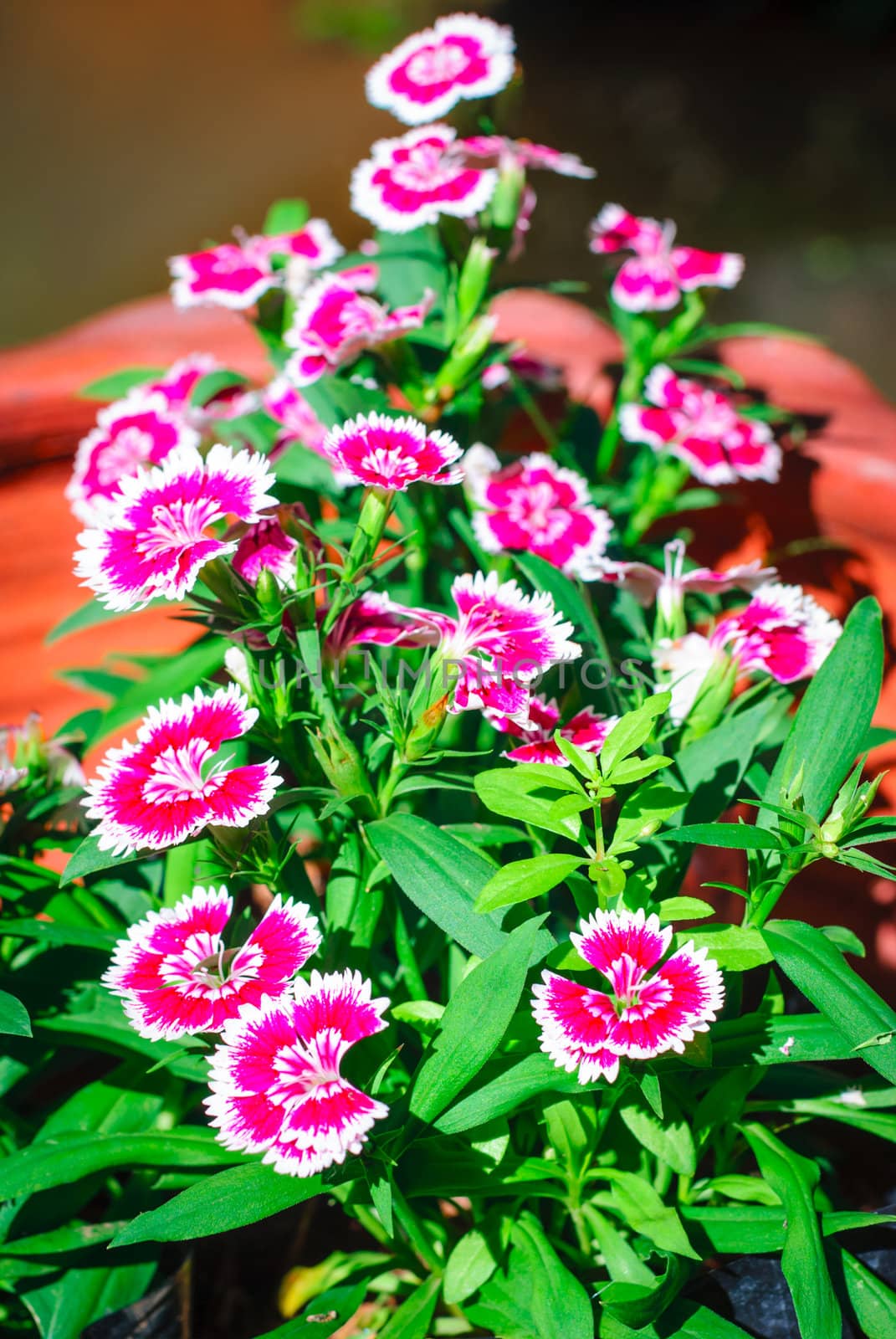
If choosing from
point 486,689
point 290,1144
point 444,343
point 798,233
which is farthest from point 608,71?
point 290,1144

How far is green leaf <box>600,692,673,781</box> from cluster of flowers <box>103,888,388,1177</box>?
0.19 metres

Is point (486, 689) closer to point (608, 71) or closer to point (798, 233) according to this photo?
point (798, 233)

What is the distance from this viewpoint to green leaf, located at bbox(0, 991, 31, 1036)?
69cm

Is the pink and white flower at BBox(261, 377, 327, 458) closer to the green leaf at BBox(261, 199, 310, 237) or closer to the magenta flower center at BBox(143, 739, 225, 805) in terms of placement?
the green leaf at BBox(261, 199, 310, 237)

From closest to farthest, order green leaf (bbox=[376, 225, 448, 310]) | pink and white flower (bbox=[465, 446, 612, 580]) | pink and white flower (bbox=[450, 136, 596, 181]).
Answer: pink and white flower (bbox=[465, 446, 612, 580]), pink and white flower (bbox=[450, 136, 596, 181]), green leaf (bbox=[376, 225, 448, 310])

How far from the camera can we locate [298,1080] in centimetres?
58

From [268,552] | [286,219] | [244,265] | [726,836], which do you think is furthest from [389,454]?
[286,219]

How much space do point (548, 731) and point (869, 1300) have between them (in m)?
0.43

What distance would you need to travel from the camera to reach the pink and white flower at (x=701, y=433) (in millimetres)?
1095

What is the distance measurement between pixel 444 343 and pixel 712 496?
34 cm

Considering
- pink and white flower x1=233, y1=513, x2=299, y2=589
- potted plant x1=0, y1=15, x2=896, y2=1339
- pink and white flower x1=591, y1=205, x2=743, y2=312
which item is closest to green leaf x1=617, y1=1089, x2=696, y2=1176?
potted plant x1=0, y1=15, x2=896, y2=1339

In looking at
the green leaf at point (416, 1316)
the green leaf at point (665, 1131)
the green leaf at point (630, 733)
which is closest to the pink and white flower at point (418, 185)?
the green leaf at point (630, 733)

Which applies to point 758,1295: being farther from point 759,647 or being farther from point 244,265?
point 244,265

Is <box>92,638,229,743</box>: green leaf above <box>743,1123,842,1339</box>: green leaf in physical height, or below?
above
